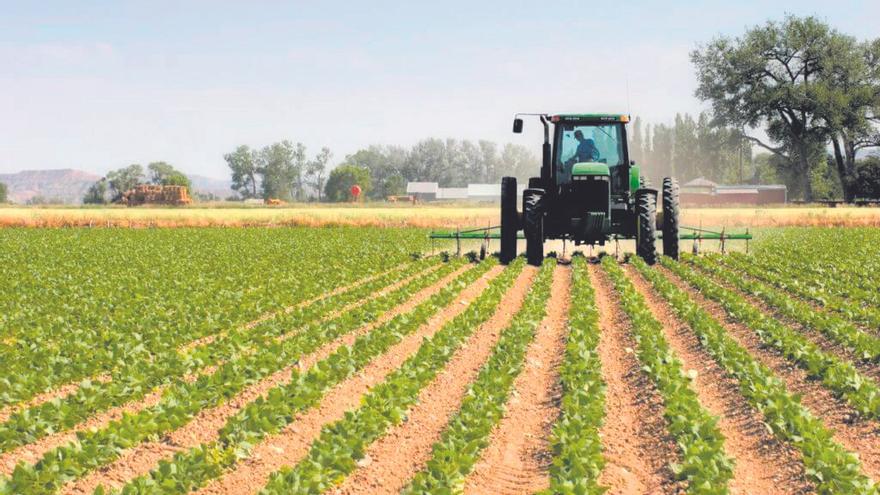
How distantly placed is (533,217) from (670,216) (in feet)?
13.1

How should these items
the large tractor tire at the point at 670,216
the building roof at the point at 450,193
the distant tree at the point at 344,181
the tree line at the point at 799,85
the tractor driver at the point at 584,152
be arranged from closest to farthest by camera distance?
the tractor driver at the point at 584,152 → the large tractor tire at the point at 670,216 → the tree line at the point at 799,85 → the distant tree at the point at 344,181 → the building roof at the point at 450,193

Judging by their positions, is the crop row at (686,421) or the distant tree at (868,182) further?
the distant tree at (868,182)

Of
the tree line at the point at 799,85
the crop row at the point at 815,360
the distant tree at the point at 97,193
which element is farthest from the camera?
the distant tree at the point at 97,193

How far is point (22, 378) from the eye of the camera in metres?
8.70

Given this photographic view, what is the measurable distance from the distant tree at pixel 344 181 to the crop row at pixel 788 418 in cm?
12121

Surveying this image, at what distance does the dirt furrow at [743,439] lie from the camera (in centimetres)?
605

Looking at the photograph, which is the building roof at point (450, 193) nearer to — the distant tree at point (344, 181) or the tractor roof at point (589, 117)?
the distant tree at point (344, 181)

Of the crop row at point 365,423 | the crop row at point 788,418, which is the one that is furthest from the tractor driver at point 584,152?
the crop row at point 365,423

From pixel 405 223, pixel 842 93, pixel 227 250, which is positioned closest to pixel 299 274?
pixel 227 250

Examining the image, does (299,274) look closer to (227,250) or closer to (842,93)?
(227,250)

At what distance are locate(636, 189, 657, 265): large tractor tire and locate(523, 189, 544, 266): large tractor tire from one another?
2.01 meters

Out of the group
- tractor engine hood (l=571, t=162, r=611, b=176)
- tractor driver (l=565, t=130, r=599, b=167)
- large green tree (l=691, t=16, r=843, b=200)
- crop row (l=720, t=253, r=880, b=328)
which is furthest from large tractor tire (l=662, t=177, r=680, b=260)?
large green tree (l=691, t=16, r=843, b=200)

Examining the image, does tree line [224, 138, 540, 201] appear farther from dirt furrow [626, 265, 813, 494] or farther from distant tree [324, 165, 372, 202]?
dirt furrow [626, 265, 813, 494]

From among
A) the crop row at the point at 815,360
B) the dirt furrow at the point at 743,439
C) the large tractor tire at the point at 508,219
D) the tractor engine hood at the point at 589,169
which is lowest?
the dirt furrow at the point at 743,439
